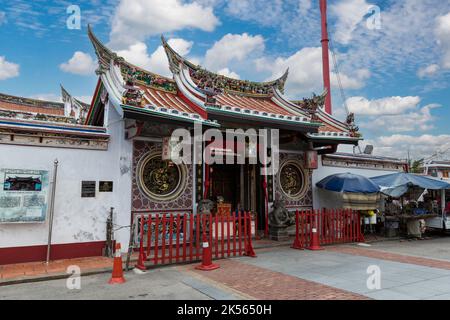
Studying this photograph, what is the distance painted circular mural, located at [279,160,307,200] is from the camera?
1314 centimetres

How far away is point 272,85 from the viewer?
14.0 meters

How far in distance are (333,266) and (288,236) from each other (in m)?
4.20

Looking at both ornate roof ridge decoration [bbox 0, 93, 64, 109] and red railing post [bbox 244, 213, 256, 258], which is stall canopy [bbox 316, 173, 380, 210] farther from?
ornate roof ridge decoration [bbox 0, 93, 64, 109]

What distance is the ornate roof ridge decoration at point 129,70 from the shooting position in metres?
9.99

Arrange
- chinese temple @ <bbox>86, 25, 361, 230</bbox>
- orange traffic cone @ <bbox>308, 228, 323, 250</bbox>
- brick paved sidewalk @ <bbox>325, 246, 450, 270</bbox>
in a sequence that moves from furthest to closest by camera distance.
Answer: orange traffic cone @ <bbox>308, 228, 323, 250</bbox> → chinese temple @ <bbox>86, 25, 361, 230</bbox> → brick paved sidewalk @ <bbox>325, 246, 450, 270</bbox>

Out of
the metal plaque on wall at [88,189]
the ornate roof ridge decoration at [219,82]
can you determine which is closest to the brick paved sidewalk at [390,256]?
the ornate roof ridge decoration at [219,82]

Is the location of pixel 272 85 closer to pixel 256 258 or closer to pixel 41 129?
pixel 256 258

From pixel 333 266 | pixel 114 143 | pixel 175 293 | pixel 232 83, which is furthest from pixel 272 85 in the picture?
pixel 175 293

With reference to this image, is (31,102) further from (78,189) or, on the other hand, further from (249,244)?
(249,244)

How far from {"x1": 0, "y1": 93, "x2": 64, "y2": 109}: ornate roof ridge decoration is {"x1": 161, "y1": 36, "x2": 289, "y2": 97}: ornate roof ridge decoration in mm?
10019

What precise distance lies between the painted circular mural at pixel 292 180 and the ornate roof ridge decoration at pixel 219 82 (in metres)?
3.11

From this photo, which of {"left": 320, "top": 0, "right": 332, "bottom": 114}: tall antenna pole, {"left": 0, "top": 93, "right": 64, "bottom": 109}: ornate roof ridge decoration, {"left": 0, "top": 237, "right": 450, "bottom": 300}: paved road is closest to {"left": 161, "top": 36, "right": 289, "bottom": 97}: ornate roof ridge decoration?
{"left": 0, "top": 237, "right": 450, "bottom": 300}: paved road

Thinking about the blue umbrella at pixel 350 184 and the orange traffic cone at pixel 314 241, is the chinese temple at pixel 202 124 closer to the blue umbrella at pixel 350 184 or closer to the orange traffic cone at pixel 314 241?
the blue umbrella at pixel 350 184

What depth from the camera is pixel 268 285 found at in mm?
6191
